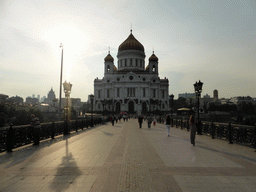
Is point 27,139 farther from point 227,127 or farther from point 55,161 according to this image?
point 227,127

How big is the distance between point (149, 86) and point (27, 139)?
224 feet

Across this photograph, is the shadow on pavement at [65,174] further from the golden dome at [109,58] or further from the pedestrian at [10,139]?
the golden dome at [109,58]

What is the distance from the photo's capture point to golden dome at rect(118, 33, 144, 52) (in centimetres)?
8181

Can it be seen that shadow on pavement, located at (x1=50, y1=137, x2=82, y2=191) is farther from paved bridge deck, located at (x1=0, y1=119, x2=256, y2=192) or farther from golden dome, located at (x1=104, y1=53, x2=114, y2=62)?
golden dome, located at (x1=104, y1=53, x2=114, y2=62)

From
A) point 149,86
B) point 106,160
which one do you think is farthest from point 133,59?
point 106,160

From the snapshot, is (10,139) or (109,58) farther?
(109,58)

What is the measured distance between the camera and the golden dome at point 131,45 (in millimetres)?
81812

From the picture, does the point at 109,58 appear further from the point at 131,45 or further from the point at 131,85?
the point at 131,85

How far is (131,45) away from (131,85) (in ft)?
56.2

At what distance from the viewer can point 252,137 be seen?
35.5 ft

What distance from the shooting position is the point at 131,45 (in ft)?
269

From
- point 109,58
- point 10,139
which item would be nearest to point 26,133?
point 10,139

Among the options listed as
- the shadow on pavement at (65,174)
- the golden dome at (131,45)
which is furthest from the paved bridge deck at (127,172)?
the golden dome at (131,45)

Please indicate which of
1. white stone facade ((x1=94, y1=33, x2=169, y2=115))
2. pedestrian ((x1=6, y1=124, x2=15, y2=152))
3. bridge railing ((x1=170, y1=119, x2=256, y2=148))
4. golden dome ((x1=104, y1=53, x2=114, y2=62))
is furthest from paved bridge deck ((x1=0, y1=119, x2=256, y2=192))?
golden dome ((x1=104, y1=53, x2=114, y2=62))
